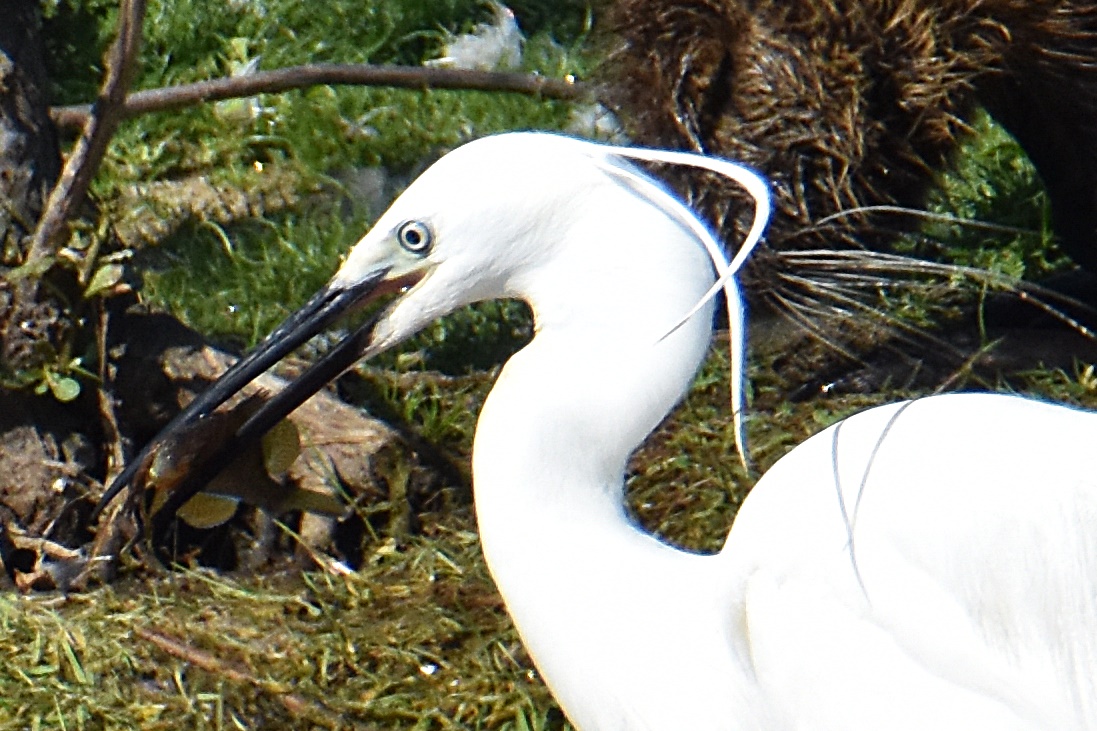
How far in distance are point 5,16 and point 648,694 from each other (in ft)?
5.61

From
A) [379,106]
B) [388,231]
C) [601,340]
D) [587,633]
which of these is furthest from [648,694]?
[379,106]

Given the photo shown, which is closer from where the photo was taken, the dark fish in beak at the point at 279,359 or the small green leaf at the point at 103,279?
the dark fish in beak at the point at 279,359

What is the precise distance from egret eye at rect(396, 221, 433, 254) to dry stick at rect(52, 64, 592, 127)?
3.82 ft

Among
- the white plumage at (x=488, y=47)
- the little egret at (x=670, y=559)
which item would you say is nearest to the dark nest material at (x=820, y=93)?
the little egret at (x=670, y=559)

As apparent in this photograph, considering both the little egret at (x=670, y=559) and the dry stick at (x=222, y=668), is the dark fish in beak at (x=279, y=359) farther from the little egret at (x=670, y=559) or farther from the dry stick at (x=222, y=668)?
the dry stick at (x=222, y=668)

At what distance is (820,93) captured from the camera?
290cm

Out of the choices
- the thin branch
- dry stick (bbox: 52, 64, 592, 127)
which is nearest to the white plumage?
dry stick (bbox: 52, 64, 592, 127)

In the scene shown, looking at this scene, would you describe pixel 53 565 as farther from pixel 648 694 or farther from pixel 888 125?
pixel 888 125

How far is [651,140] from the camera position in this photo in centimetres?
295

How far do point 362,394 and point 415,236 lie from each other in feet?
4.66

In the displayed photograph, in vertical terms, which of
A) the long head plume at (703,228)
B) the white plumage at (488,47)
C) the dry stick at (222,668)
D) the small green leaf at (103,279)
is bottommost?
the white plumage at (488,47)

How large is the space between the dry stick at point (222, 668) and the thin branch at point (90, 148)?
61 centimetres

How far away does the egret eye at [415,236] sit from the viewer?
164 cm

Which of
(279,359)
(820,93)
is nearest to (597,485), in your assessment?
(279,359)
